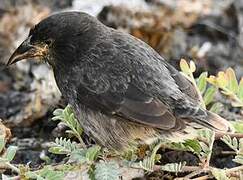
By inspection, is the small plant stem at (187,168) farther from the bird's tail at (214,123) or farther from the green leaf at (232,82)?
the green leaf at (232,82)

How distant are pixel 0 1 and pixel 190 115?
12.1 ft

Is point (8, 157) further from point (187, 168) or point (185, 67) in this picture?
point (185, 67)

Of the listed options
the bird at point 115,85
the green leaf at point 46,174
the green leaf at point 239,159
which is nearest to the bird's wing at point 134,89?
the bird at point 115,85

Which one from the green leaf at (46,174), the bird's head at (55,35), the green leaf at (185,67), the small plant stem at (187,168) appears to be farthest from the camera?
the green leaf at (185,67)

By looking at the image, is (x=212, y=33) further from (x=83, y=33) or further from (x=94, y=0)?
(x=83, y=33)

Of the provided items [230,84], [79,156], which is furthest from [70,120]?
[230,84]

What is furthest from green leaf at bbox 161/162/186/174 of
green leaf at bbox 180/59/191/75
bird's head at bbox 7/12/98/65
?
bird's head at bbox 7/12/98/65

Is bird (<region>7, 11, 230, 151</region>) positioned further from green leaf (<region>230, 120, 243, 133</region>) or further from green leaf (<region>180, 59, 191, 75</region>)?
green leaf (<region>230, 120, 243, 133</region>)

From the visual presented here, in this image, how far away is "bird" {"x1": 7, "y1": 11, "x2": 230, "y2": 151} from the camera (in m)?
4.13

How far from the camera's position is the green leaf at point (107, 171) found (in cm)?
391

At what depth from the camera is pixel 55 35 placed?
4383 millimetres

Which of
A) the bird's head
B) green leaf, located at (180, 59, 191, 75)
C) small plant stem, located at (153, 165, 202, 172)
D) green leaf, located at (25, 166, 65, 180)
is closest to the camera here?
green leaf, located at (25, 166, 65, 180)

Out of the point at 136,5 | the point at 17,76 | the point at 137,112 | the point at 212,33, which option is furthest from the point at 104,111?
the point at 212,33

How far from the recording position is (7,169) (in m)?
4.30
